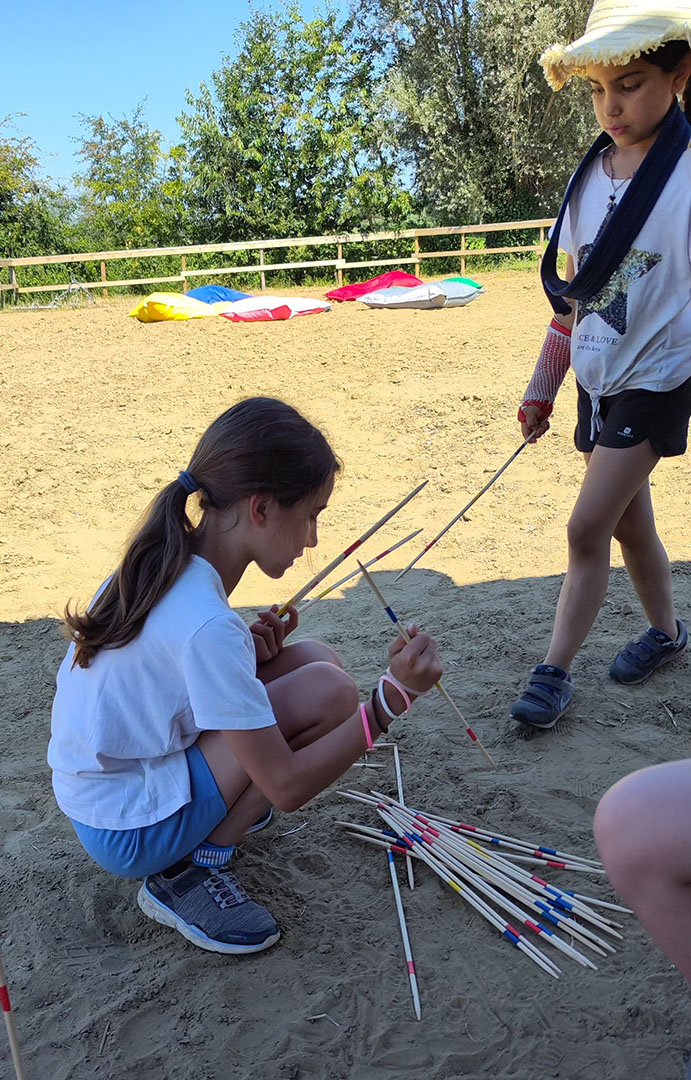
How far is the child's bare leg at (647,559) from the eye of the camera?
3.08 metres

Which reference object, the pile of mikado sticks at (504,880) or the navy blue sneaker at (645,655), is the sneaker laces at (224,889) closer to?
the pile of mikado sticks at (504,880)

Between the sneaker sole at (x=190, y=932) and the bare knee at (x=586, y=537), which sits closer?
the sneaker sole at (x=190, y=932)

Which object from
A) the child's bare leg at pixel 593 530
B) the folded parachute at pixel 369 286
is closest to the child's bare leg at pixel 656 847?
the child's bare leg at pixel 593 530

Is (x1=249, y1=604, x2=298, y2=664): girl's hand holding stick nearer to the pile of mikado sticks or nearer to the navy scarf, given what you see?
the pile of mikado sticks

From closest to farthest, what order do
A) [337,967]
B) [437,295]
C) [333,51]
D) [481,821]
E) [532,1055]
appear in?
[532,1055] → [337,967] → [481,821] → [437,295] → [333,51]

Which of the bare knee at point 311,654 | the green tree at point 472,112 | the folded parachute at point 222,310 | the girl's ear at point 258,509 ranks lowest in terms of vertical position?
the bare knee at point 311,654

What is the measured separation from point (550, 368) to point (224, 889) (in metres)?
2.00

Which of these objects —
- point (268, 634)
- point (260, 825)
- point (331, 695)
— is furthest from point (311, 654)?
point (260, 825)

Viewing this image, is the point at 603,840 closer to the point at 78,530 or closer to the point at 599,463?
the point at 599,463

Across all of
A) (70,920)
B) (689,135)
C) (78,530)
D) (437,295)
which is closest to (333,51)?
(437,295)

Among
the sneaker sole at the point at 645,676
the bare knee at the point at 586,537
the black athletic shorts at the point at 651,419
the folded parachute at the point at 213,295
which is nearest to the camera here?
the black athletic shorts at the point at 651,419

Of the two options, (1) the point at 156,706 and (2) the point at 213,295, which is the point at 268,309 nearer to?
(2) the point at 213,295

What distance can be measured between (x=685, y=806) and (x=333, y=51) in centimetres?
2446

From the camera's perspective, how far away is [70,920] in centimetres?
222
